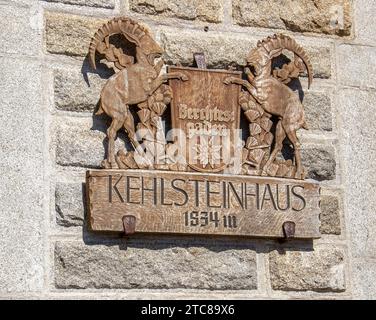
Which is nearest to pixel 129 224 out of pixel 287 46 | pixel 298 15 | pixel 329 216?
pixel 329 216

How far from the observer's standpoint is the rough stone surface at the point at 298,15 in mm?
4169

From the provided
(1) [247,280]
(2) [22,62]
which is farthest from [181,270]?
(2) [22,62]

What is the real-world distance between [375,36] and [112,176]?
119 cm

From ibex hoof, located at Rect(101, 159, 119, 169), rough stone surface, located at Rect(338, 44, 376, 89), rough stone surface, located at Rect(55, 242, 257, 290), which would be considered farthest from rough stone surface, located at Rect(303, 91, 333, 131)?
ibex hoof, located at Rect(101, 159, 119, 169)

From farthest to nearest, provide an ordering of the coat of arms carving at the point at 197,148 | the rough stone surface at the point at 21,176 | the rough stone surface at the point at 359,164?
1. the rough stone surface at the point at 359,164
2. the coat of arms carving at the point at 197,148
3. the rough stone surface at the point at 21,176

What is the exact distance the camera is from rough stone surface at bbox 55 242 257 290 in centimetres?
376

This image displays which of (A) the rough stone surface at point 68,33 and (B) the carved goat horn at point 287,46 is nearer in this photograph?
(A) the rough stone surface at point 68,33

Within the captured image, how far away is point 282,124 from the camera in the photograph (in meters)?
4.07

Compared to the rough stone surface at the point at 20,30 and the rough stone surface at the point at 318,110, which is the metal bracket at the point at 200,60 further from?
the rough stone surface at the point at 20,30

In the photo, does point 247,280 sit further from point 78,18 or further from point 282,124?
point 78,18

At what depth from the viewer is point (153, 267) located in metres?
3.84

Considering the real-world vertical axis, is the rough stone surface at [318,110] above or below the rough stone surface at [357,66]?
below

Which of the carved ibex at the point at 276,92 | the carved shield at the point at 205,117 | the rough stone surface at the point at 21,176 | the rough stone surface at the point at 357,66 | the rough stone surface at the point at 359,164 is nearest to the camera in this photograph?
the rough stone surface at the point at 21,176

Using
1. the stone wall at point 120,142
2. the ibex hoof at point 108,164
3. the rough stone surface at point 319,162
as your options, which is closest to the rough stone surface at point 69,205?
the stone wall at point 120,142
